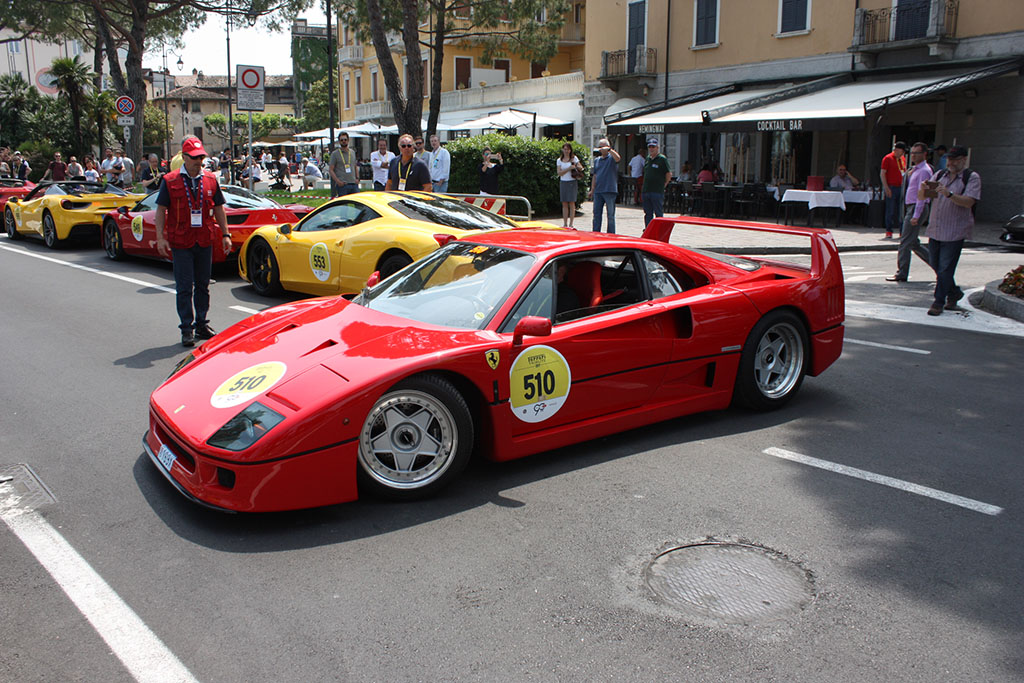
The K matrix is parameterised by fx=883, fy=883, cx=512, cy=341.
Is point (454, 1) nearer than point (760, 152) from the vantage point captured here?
No

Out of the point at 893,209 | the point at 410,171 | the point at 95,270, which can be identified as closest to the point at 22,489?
the point at 95,270

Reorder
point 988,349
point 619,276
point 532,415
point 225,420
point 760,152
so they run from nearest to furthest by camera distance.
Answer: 1. point 225,420
2. point 532,415
3. point 619,276
4. point 988,349
5. point 760,152

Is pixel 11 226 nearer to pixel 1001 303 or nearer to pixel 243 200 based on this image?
pixel 243 200

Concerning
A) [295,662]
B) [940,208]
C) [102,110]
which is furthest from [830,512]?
[102,110]

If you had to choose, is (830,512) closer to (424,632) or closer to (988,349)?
(424,632)

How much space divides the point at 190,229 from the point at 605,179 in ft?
28.4

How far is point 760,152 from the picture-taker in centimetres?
2745

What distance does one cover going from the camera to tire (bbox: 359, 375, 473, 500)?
13.5 ft

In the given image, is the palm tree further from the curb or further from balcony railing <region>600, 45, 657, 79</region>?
the curb

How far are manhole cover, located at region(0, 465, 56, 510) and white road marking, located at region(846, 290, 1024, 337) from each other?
7832 millimetres

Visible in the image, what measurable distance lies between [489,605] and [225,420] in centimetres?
151

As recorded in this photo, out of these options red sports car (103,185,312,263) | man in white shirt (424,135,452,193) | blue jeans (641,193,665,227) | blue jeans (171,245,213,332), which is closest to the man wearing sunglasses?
man in white shirt (424,135,452,193)

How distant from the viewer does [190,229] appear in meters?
7.71

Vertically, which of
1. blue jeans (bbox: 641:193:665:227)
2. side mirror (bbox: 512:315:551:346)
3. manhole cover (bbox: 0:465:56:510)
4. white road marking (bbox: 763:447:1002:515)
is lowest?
manhole cover (bbox: 0:465:56:510)
